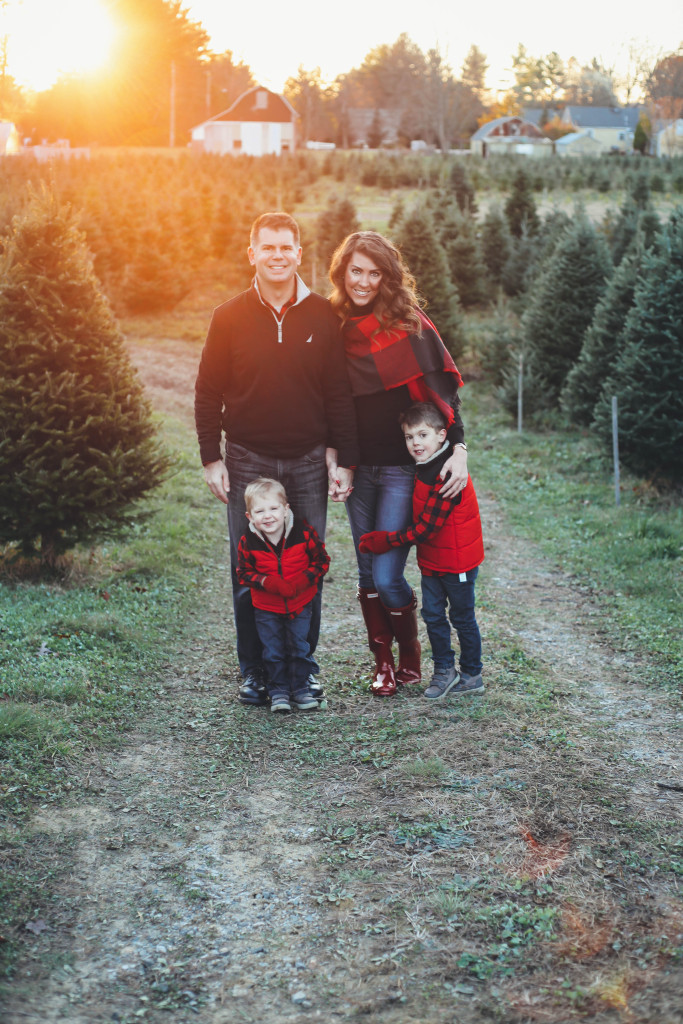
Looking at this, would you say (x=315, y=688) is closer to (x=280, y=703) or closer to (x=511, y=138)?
(x=280, y=703)

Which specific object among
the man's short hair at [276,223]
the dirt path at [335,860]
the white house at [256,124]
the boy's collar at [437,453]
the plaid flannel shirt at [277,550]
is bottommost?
the dirt path at [335,860]

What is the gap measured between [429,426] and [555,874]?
2.06m

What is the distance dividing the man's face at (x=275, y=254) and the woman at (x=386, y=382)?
0.94ft

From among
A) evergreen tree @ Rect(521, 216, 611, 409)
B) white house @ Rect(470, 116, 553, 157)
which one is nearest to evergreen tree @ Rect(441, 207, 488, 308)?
evergreen tree @ Rect(521, 216, 611, 409)

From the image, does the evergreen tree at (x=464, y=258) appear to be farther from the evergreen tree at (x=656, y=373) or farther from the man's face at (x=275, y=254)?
the man's face at (x=275, y=254)

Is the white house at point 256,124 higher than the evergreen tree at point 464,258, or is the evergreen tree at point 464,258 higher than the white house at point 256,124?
the white house at point 256,124

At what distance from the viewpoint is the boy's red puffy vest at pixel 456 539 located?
14.9 ft

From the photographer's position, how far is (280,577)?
177 inches

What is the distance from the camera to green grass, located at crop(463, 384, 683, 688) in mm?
6168

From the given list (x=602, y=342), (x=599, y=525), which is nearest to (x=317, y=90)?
(x=602, y=342)

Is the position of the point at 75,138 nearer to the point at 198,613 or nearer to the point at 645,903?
the point at 198,613

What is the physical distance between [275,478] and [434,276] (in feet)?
43.0

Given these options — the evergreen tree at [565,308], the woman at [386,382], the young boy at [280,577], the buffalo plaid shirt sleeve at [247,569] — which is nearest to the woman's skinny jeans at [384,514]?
the woman at [386,382]

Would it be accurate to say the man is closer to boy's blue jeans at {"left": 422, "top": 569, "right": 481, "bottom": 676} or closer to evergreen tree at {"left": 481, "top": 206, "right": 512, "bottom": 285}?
boy's blue jeans at {"left": 422, "top": 569, "right": 481, "bottom": 676}
